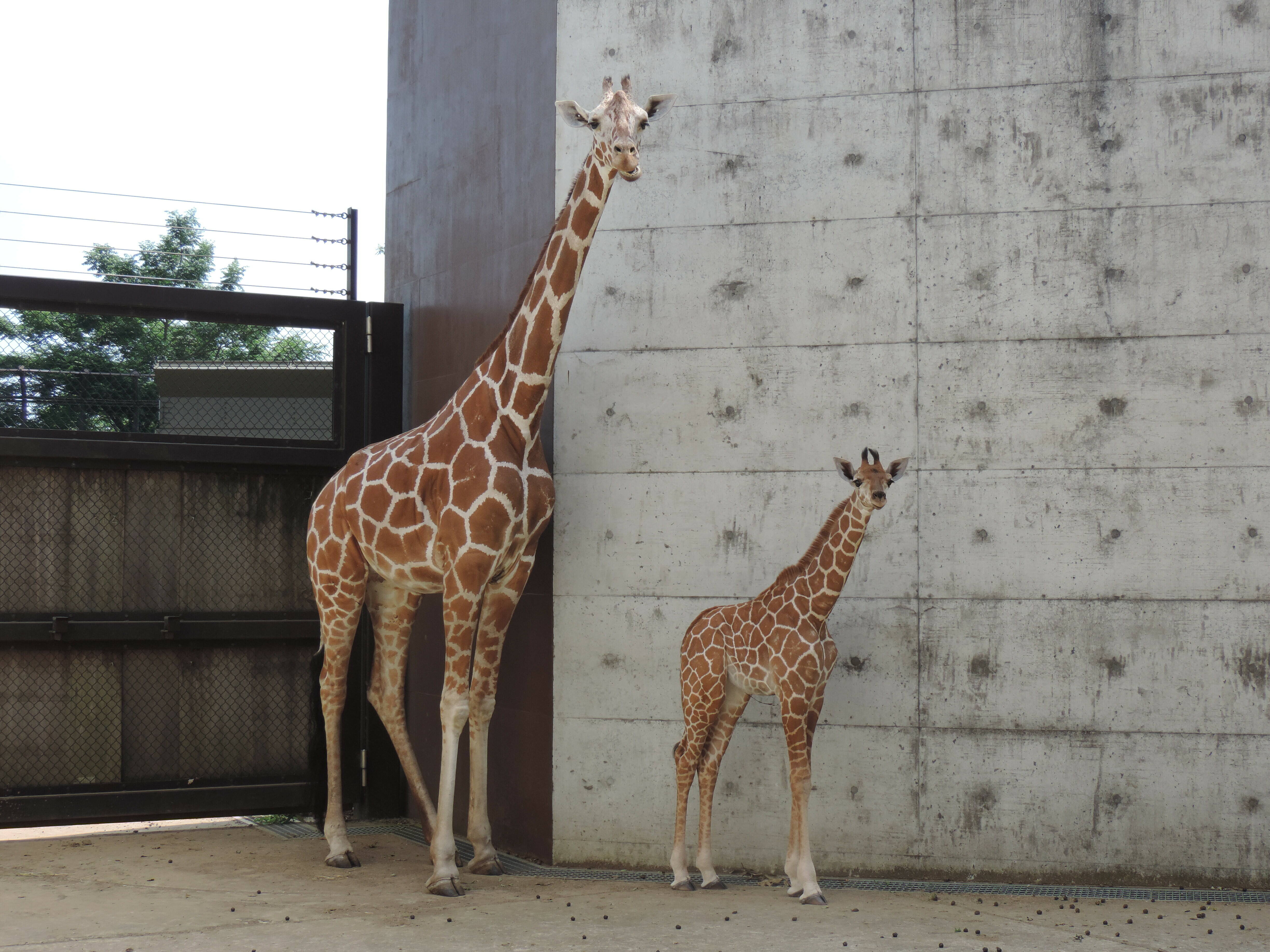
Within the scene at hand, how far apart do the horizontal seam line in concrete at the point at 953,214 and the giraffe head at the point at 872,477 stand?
1491 millimetres

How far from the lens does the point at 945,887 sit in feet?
17.4

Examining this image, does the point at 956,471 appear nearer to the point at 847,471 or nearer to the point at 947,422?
the point at 947,422

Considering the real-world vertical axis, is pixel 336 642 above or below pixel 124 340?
below

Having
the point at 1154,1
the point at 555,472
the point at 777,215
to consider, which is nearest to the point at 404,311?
the point at 555,472

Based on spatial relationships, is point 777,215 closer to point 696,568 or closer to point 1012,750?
point 696,568

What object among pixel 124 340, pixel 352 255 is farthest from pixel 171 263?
pixel 352 255

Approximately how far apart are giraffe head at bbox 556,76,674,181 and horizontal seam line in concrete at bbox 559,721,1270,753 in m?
Result: 2.64

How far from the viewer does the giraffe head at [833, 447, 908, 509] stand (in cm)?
475

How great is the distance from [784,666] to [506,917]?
5.09ft

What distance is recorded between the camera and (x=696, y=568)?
5789 millimetres

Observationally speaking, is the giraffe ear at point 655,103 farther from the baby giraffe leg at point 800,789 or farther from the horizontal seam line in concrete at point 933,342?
the baby giraffe leg at point 800,789

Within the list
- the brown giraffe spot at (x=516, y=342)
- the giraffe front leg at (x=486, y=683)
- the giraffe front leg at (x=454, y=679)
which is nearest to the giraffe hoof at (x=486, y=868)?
the giraffe front leg at (x=486, y=683)

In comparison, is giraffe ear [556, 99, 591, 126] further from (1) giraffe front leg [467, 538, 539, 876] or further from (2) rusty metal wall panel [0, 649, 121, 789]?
(2) rusty metal wall panel [0, 649, 121, 789]

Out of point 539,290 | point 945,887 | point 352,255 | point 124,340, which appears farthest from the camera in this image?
point 124,340
